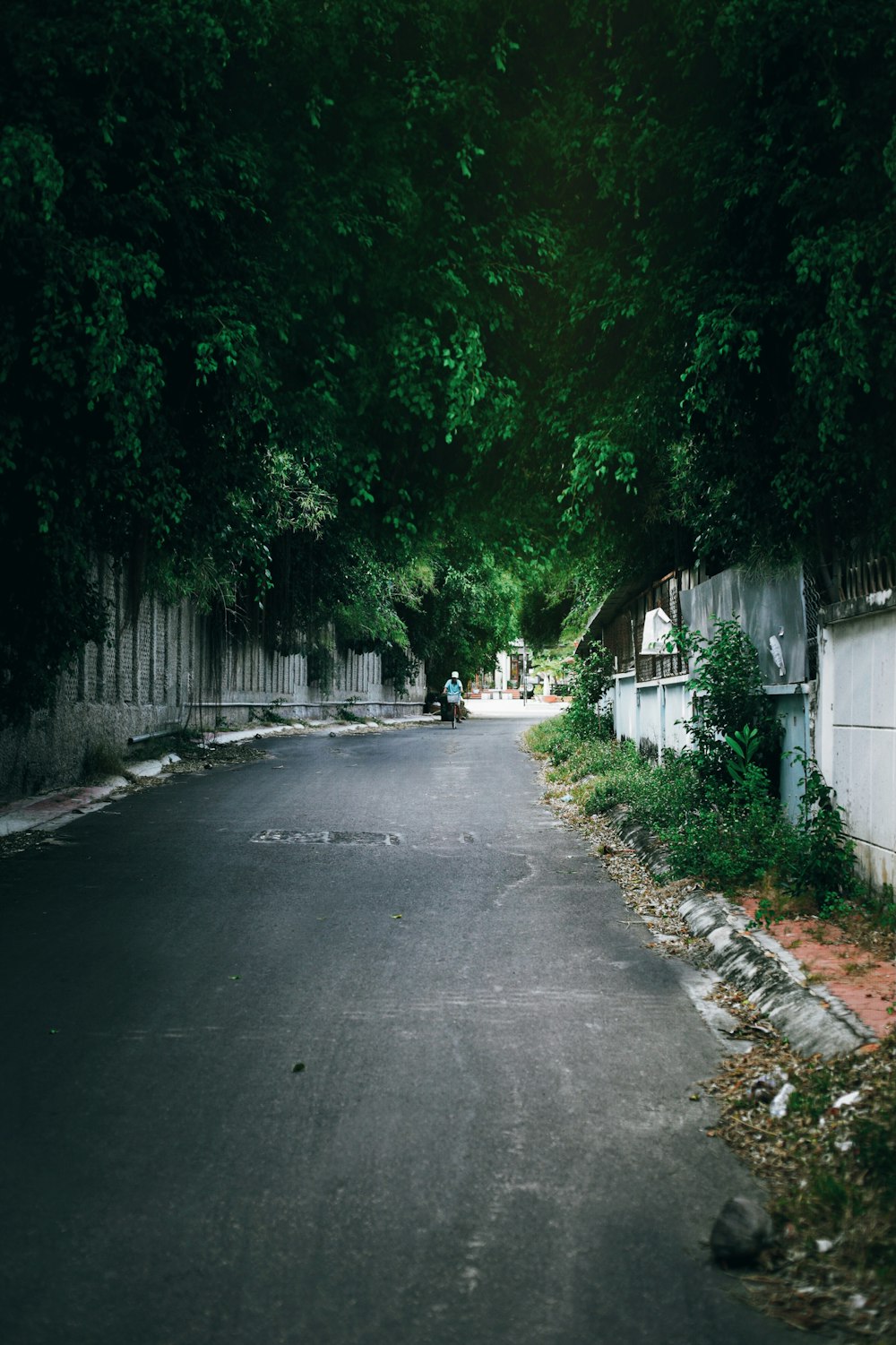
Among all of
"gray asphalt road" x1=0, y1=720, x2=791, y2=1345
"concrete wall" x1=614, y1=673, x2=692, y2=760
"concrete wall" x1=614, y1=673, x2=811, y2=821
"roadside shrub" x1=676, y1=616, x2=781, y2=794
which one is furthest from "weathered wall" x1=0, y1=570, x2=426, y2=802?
"concrete wall" x1=614, y1=673, x2=692, y2=760

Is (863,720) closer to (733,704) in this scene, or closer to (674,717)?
(733,704)

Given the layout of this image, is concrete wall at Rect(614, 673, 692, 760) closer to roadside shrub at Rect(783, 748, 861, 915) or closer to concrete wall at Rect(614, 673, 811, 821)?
concrete wall at Rect(614, 673, 811, 821)

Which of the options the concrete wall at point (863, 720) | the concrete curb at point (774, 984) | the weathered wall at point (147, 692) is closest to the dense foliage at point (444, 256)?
the concrete wall at point (863, 720)

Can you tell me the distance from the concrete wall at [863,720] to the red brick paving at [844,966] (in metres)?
0.70

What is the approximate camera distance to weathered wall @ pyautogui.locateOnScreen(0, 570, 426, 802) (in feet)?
51.1

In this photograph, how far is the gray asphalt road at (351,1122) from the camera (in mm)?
3104

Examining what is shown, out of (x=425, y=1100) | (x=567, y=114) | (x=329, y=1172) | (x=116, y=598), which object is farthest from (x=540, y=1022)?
(x=116, y=598)

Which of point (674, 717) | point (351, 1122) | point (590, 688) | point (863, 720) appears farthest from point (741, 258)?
point (590, 688)

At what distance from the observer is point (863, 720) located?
7.89m

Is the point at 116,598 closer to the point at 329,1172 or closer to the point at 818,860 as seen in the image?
the point at 818,860

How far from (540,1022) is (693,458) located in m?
5.87

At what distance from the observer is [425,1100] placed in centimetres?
461

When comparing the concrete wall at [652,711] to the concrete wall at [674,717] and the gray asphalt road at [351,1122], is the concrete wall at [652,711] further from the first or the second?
the gray asphalt road at [351,1122]

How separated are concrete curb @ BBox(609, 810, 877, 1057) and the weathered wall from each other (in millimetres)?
9166
